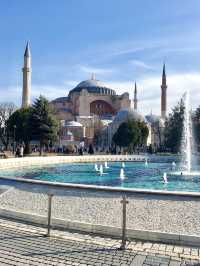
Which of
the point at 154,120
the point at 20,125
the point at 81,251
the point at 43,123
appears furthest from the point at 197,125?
the point at 81,251

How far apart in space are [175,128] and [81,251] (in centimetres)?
5053

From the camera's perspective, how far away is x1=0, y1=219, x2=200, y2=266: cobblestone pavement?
A: 17.7 feet

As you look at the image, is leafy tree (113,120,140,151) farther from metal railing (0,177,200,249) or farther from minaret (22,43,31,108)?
metal railing (0,177,200,249)

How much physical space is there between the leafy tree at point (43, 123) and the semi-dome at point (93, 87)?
61861 mm

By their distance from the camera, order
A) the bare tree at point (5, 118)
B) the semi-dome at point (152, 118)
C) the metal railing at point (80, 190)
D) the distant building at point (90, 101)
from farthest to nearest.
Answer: the distant building at point (90, 101), the semi-dome at point (152, 118), the bare tree at point (5, 118), the metal railing at point (80, 190)

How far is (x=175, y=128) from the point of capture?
2175 inches

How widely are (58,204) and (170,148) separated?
51002mm

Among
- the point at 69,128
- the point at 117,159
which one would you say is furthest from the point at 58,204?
the point at 69,128

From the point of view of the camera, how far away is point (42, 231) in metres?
7.12

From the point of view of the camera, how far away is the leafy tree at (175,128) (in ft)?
180

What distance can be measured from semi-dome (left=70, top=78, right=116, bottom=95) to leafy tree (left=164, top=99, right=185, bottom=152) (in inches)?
1890

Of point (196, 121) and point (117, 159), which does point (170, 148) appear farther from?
point (117, 159)

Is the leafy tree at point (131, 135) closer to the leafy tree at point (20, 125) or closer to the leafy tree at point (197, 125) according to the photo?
the leafy tree at point (197, 125)

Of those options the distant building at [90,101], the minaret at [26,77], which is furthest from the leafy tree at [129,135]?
the distant building at [90,101]
